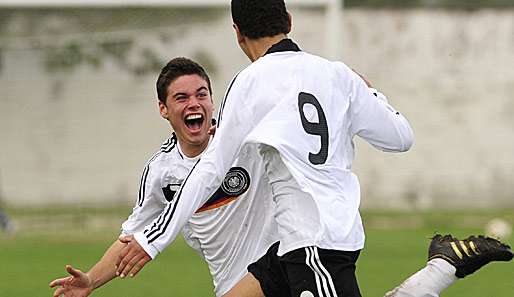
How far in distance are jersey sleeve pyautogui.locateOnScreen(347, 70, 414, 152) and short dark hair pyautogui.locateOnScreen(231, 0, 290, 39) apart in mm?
348

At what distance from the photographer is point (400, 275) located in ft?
38.2

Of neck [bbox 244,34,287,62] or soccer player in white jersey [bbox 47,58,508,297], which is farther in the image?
soccer player in white jersey [bbox 47,58,508,297]

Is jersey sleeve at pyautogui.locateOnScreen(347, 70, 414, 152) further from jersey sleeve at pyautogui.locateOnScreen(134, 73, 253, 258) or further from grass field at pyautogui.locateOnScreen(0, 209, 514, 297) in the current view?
grass field at pyautogui.locateOnScreen(0, 209, 514, 297)

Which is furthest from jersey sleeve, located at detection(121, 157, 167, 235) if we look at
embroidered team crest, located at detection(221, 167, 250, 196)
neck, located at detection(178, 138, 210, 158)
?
embroidered team crest, located at detection(221, 167, 250, 196)

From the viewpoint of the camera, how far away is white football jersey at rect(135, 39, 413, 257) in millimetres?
5121

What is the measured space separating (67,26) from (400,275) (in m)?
8.24

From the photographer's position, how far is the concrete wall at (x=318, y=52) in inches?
714

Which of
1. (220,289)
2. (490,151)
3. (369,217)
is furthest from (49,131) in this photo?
(220,289)

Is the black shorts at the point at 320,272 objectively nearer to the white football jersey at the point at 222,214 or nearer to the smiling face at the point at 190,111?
the white football jersey at the point at 222,214

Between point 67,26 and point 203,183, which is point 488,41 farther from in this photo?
point 203,183

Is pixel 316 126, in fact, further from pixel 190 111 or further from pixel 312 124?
pixel 190 111

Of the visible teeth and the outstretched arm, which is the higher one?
the visible teeth

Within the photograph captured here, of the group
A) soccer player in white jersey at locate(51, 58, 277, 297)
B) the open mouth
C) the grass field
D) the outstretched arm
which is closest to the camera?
the outstretched arm

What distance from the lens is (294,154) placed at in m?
5.15
